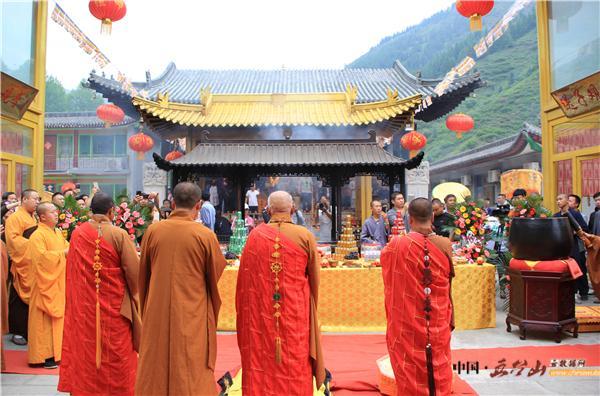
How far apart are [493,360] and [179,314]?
333 cm

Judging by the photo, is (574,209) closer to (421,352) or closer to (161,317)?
(421,352)

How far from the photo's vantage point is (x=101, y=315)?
10.3 feet

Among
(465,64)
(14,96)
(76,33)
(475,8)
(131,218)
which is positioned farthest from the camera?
(465,64)

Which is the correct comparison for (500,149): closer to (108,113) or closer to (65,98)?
(108,113)

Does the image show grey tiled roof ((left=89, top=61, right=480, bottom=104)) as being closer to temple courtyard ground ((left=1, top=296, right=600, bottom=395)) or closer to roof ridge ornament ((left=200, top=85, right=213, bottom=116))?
roof ridge ornament ((left=200, top=85, right=213, bottom=116))

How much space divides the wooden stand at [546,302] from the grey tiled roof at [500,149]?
455 inches

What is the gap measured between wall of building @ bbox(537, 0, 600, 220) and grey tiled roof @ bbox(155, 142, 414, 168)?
316cm

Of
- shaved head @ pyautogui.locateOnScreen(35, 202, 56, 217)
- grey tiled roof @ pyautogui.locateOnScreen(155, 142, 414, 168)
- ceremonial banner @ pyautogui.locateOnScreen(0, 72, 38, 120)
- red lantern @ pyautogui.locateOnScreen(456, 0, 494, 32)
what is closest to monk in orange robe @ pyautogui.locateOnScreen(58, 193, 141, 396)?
shaved head @ pyautogui.locateOnScreen(35, 202, 56, 217)

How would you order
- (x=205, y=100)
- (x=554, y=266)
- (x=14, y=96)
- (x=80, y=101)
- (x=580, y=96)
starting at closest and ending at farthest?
(x=554, y=266), (x=14, y=96), (x=580, y=96), (x=205, y=100), (x=80, y=101)

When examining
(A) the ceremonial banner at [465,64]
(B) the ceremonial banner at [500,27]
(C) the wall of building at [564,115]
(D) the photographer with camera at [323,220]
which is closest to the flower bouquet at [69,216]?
(D) the photographer with camera at [323,220]

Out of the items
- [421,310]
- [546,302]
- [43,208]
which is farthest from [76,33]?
[546,302]

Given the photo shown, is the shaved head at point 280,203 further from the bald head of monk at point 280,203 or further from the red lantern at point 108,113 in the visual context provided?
the red lantern at point 108,113

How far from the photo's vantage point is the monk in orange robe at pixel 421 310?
299 centimetres

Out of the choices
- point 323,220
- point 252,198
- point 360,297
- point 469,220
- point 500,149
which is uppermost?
point 500,149
